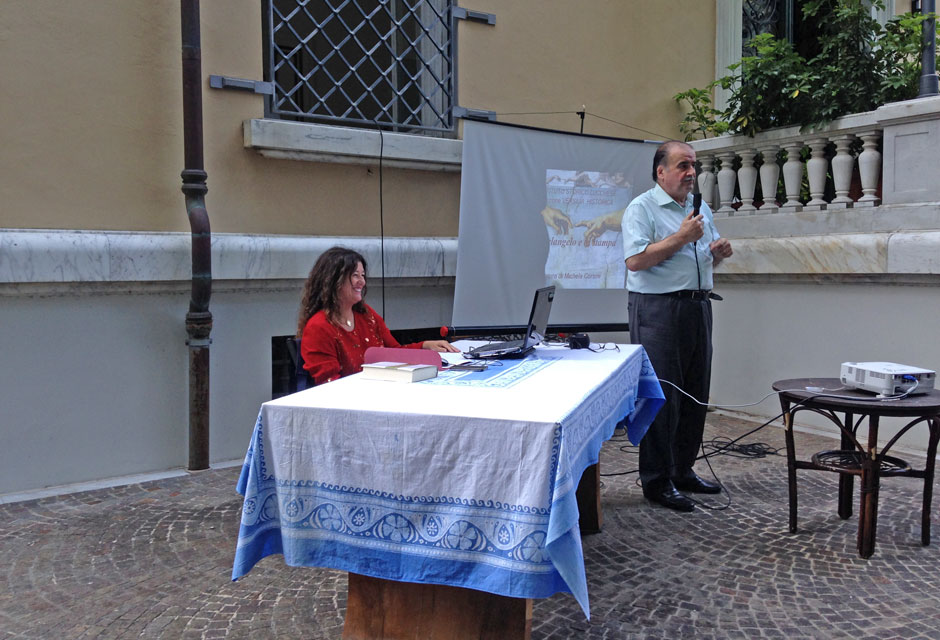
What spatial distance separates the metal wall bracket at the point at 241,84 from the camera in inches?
204

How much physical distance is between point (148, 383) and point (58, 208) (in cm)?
118

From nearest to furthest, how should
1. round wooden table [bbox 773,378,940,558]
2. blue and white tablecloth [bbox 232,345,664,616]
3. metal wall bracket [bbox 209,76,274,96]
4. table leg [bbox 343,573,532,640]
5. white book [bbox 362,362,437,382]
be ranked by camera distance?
blue and white tablecloth [bbox 232,345,664,616], table leg [bbox 343,573,532,640], white book [bbox 362,362,437,382], round wooden table [bbox 773,378,940,558], metal wall bracket [bbox 209,76,274,96]

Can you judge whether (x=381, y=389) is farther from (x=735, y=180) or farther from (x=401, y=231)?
(x=735, y=180)

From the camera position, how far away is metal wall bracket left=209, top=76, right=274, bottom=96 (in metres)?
5.19

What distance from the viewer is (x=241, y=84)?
530 centimetres

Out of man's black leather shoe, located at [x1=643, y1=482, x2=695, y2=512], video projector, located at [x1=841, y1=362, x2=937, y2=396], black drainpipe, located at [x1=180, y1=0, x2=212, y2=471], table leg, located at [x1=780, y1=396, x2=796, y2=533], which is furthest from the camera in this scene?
black drainpipe, located at [x1=180, y1=0, x2=212, y2=471]

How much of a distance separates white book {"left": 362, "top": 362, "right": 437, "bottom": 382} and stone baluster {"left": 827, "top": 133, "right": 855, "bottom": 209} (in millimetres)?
4204

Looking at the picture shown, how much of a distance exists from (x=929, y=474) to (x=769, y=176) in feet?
11.1

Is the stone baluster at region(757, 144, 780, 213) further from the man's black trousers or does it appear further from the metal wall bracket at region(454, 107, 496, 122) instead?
the man's black trousers

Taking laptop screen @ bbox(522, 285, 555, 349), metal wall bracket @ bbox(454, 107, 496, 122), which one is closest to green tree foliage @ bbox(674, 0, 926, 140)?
metal wall bracket @ bbox(454, 107, 496, 122)

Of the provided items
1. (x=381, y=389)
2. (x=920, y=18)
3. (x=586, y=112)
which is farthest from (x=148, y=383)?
(x=920, y=18)

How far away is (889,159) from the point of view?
5594mm

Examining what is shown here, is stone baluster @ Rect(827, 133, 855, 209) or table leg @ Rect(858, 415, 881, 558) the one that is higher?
stone baluster @ Rect(827, 133, 855, 209)

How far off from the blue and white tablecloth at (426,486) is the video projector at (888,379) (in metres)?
1.63
